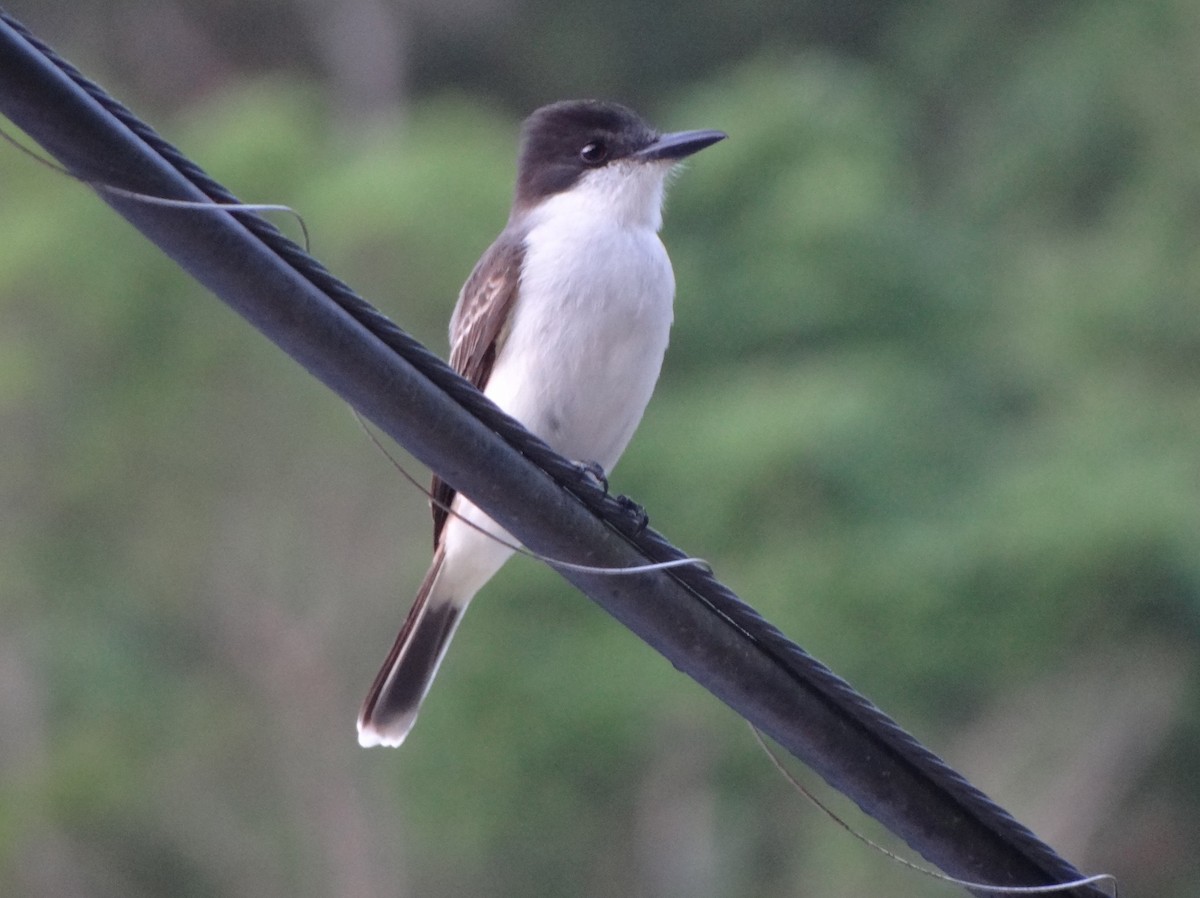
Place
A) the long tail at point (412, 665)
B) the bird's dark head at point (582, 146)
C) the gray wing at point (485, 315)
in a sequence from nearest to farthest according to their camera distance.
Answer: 1. the gray wing at point (485, 315)
2. the long tail at point (412, 665)
3. the bird's dark head at point (582, 146)

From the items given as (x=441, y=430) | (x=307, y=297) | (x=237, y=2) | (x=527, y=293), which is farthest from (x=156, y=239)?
(x=237, y=2)

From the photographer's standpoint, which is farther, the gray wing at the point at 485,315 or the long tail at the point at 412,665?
the long tail at the point at 412,665

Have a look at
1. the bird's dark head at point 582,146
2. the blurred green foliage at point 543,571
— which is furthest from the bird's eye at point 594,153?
the blurred green foliage at point 543,571

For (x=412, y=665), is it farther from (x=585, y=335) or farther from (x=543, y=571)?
(x=543, y=571)

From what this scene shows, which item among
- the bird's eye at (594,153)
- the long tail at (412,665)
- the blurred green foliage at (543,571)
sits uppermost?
the blurred green foliage at (543,571)

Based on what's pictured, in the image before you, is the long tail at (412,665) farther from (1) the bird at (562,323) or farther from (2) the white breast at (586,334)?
(2) the white breast at (586,334)

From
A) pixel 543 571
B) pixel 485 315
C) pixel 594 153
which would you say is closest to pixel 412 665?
pixel 485 315
